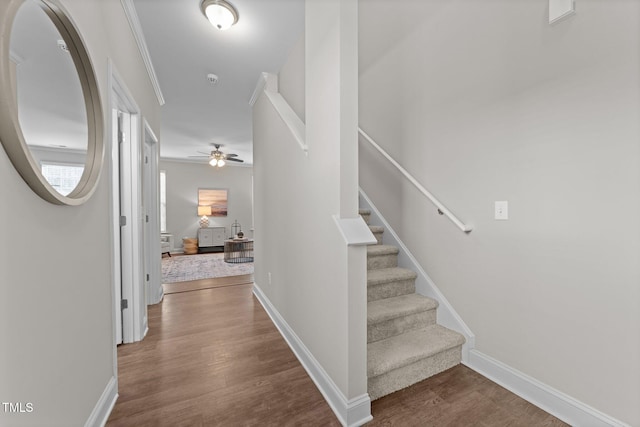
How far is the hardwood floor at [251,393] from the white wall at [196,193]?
19.7 feet

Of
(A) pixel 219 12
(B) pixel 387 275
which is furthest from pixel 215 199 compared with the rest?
(B) pixel 387 275

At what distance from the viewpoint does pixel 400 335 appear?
1984mm

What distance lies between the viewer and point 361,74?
3.09 metres

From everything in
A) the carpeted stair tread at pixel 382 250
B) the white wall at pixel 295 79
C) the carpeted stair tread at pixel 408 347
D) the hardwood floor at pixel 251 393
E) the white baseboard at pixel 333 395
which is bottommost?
the hardwood floor at pixel 251 393

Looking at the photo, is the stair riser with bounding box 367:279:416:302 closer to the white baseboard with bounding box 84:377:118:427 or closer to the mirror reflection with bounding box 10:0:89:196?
the white baseboard with bounding box 84:377:118:427

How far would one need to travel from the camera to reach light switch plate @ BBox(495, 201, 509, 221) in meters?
1.69

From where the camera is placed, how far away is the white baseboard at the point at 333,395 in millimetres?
1400

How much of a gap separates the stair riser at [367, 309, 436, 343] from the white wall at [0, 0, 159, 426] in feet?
5.31

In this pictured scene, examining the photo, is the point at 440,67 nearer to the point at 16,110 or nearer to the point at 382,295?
the point at 382,295

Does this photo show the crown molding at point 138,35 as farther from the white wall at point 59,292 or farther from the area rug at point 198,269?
A: the area rug at point 198,269

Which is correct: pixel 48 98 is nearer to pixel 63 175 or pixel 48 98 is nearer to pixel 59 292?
pixel 63 175

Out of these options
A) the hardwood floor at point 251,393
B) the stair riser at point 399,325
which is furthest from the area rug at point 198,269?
the stair riser at point 399,325

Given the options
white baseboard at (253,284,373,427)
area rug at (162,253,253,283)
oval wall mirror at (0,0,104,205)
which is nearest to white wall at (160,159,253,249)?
area rug at (162,253,253,283)

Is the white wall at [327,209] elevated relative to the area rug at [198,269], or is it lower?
elevated
